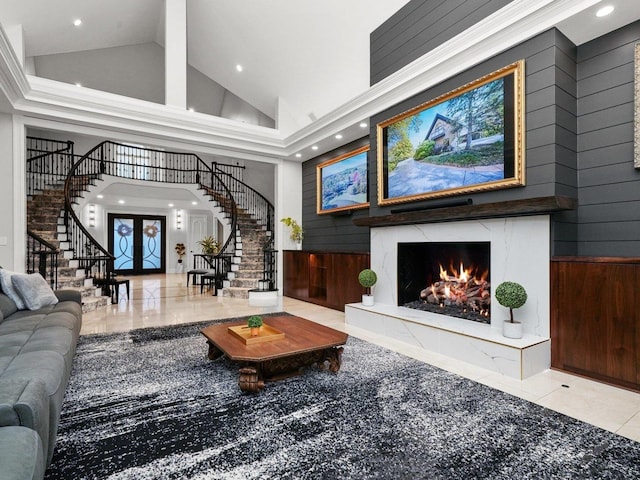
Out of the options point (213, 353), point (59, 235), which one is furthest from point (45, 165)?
point (213, 353)

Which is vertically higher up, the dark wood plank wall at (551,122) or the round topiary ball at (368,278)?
the dark wood plank wall at (551,122)

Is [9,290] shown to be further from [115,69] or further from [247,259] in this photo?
[115,69]

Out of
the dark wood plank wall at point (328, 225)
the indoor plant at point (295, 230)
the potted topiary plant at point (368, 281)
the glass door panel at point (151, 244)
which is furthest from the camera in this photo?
the glass door panel at point (151, 244)

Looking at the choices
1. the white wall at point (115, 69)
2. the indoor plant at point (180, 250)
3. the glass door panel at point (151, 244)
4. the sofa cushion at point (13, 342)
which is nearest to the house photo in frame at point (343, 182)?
the sofa cushion at point (13, 342)

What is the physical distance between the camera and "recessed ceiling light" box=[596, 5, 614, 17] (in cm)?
282

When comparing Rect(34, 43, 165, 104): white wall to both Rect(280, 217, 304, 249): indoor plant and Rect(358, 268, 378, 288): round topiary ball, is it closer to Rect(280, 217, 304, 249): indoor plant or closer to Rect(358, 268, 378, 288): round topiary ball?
Rect(280, 217, 304, 249): indoor plant

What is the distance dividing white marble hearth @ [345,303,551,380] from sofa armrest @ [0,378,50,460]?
3.14 meters

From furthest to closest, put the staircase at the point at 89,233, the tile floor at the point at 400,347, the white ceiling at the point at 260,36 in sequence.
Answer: the staircase at the point at 89,233 → the white ceiling at the point at 260,36 → the tile floor at the point at 400,347

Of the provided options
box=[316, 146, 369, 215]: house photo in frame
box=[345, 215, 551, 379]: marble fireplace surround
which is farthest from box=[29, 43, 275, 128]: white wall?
box=[345, 215, 551, 379]: marble fireplace surround

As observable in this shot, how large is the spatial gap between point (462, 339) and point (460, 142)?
6.70ft

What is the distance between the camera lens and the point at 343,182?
634cm

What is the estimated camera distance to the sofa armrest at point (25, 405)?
137cm

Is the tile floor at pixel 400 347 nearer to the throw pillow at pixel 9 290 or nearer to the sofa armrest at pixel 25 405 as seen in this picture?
the throw pillow at pixel 9 290

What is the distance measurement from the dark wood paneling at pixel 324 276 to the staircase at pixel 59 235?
11.3ft
